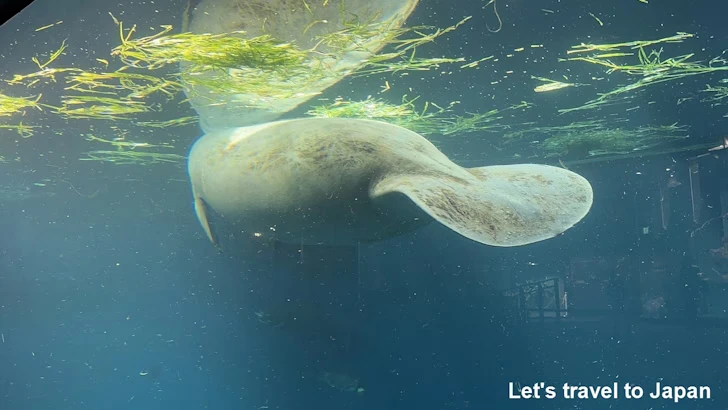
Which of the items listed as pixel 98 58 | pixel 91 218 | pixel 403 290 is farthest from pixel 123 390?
pixel 98 58

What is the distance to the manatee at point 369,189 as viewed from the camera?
2.89 m

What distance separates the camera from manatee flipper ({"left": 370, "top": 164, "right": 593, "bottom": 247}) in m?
2.67

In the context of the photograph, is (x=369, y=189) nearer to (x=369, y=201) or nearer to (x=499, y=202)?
(x=369, y=201)

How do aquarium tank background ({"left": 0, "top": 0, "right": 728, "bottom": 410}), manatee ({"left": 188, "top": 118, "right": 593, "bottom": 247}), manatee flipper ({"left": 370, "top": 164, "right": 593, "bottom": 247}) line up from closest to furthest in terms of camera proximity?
manatee flipper ({"left": 370, "top": 164, "right": 593, "bottom": 247})
manatee ({"left": 188, "top": 118, "right": 593, "bottom": 247})
aquarium tank background ({"left": 0, "top": 0, "right": 728, "bottom": 410})

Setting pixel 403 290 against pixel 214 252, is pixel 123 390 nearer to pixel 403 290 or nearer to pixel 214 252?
pixel 214 252

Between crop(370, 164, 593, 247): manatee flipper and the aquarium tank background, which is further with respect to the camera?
the aquarium tank background

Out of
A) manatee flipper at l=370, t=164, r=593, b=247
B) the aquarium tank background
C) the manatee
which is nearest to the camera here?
manatee flipper at l=370, t=164, r=593, b=247

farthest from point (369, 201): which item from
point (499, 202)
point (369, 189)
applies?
point (499, 202)

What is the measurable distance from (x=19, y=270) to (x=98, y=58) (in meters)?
22.6

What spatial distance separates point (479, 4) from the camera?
5.20 m

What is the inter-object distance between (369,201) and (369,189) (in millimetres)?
112

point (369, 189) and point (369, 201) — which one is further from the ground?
point (369, 189)

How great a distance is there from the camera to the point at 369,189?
3.71m

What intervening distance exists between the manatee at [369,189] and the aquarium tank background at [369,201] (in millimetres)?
29
